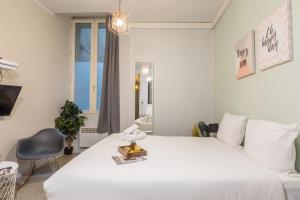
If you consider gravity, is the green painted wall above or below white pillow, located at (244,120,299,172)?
above

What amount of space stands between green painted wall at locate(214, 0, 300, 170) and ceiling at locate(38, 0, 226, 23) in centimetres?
35

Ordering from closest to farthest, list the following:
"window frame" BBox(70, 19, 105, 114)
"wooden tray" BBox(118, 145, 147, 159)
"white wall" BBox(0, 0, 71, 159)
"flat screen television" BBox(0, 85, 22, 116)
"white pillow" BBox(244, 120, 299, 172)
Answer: "white pillow" BBox(244, 120, 299, 172) < "wooden tray" BBox(118, 145, 147, 159) < "flat screen television" BBox(0, 85, 22, 116) < "white wall" BBox(0, 0, 71, 159) < "window frame" BBox(70, 19, 105, 114)

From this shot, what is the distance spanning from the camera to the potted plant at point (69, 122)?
4066 mm

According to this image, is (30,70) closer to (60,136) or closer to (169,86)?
(60,136)

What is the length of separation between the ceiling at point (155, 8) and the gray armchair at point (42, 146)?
2241 mm

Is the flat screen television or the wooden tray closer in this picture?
the wooden tray

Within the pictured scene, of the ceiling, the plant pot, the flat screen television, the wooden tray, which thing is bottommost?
the plant pot

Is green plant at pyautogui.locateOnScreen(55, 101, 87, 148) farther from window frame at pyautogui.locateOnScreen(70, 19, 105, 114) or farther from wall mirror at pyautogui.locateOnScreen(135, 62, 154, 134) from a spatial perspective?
wall mirror at pyautogui.locateOnScreen(135, 62, 154, 134)

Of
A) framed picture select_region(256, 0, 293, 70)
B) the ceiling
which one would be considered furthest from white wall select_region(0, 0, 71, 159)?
framed picture select_region(256, 0, 293, 70)

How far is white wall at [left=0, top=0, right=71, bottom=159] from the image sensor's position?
281 centimetres

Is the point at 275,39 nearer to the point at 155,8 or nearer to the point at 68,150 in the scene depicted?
the point at 155,8

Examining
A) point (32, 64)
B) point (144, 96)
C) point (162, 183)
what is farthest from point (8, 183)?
point (144, 96)

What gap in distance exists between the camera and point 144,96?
14.1 ft

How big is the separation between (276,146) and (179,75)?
2840mm
